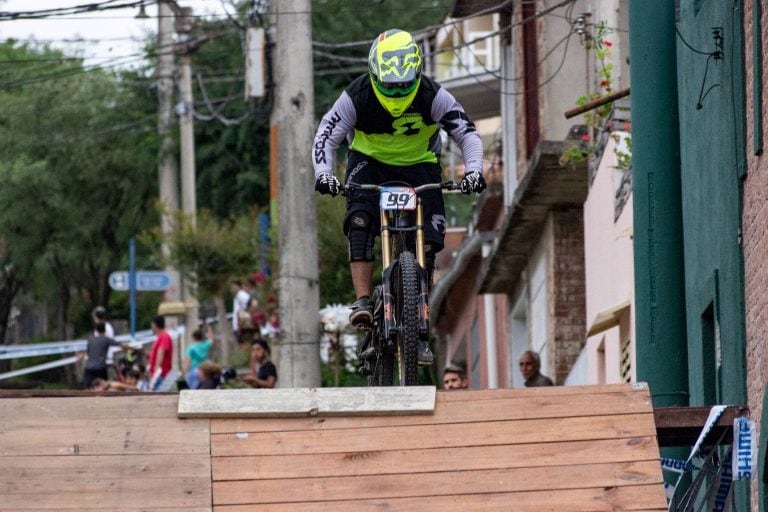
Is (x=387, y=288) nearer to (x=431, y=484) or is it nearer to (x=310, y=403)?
(x=310, y=403)

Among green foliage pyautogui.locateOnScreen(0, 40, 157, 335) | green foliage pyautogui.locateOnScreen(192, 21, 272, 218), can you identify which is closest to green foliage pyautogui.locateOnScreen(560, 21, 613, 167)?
green foliage pyautogui.locateOnScreen(192, 21, 272, 218)

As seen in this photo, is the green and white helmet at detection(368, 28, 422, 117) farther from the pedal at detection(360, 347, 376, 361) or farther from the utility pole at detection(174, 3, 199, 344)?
the utility pole at detection(174, 3, 199, 344)

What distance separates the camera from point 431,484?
8.56 m

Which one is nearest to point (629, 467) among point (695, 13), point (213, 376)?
point (695, 13)

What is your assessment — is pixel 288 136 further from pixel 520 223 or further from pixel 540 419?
pixel 540 419

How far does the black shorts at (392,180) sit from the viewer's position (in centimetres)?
1174

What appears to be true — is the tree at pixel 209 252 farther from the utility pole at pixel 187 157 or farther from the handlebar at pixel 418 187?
the handlebar at pixel 418 187

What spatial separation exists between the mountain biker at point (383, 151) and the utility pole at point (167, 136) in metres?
25.8

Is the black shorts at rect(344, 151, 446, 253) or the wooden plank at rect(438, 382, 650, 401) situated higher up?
the black shorts at rect(344, 151, 446, 253)

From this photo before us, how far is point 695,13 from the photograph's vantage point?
47.7ft

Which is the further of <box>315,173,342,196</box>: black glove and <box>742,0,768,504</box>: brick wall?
<box>315,173,342,196</box>: black glove

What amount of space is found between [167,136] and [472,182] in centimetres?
3456

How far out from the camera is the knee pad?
1182cm

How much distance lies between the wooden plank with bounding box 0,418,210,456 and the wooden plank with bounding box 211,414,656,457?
A: 12 centimetres
